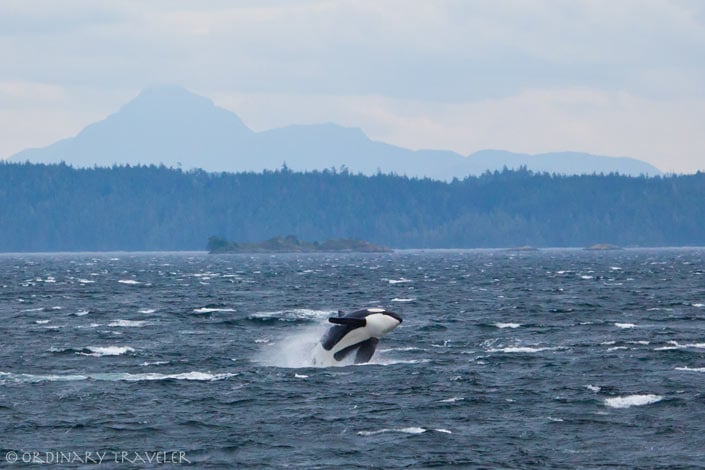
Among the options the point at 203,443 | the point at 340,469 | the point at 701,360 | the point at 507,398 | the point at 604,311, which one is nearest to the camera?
the point at 340,469

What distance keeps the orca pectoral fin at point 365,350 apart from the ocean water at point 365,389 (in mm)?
589

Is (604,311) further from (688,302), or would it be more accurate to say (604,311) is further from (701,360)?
(701,360)

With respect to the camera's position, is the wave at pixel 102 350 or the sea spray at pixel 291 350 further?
the wave at pixel 102 350

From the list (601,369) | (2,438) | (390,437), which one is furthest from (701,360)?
(2,438)

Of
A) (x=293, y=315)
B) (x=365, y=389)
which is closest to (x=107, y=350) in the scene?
(x=365, y=389)

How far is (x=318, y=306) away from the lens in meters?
81.2

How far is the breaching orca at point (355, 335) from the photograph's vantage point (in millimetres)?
44219

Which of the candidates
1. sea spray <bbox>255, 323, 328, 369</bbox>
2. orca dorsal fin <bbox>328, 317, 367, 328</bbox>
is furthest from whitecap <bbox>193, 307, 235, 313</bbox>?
orca dorsal fin <bbox>328, 317, 367, 328</bbox>

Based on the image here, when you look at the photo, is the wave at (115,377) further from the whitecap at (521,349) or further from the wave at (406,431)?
the whitecap at (521,349)

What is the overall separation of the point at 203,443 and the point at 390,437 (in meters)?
4.44

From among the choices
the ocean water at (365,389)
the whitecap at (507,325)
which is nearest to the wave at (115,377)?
the ocean water at (365,389)

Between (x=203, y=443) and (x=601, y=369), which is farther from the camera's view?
(x=601, y=369)

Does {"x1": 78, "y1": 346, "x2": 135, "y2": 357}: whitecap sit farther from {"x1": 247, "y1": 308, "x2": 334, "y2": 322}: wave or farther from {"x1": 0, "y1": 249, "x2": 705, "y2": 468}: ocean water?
{"x1": 247, "y1": 308, "x2": 334, "y2": 322}: wave

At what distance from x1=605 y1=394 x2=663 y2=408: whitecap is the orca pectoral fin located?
10.0m
